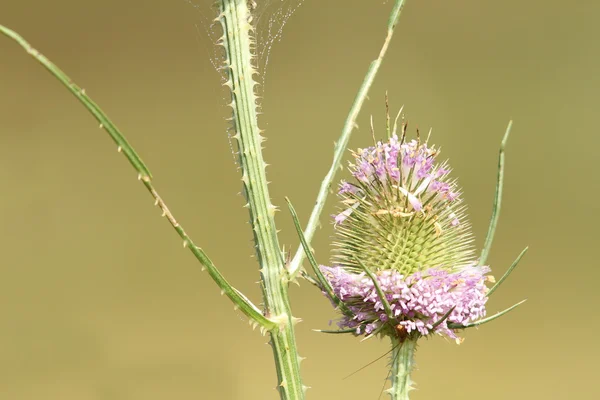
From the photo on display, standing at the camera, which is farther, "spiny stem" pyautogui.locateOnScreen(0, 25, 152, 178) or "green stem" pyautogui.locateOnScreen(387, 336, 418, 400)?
"green stem" pyautogui.locateOnScreen(387, 336, 418, 400)

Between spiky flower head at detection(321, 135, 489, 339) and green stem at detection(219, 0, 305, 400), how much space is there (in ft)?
0.41

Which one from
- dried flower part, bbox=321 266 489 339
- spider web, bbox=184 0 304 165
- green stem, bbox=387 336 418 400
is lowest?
green stem, bbox=387 336 418 400

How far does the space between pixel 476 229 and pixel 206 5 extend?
2441 millimetres

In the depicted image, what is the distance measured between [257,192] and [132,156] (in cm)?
22

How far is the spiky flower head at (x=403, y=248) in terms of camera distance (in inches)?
40.3

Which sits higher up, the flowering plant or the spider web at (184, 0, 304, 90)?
the spider web at (184, 0, 304, 90)

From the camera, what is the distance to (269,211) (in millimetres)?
952

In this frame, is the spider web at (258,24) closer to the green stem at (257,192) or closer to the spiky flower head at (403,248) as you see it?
the green stem at (257,192)

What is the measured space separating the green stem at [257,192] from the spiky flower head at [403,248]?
0.13m

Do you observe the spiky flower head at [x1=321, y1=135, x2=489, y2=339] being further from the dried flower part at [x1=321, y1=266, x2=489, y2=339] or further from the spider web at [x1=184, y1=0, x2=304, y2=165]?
the spider web at [x1=184, y1=0, x2=304, y2=165]

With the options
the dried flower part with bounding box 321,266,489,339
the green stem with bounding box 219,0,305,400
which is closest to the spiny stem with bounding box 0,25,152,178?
the green stem with bounding box 219,0,305,400

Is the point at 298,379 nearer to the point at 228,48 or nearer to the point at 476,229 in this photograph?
the point at 228,48

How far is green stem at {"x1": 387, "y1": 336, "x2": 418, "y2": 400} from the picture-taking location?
106 centimetres

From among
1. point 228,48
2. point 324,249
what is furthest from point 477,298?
point 324,249
